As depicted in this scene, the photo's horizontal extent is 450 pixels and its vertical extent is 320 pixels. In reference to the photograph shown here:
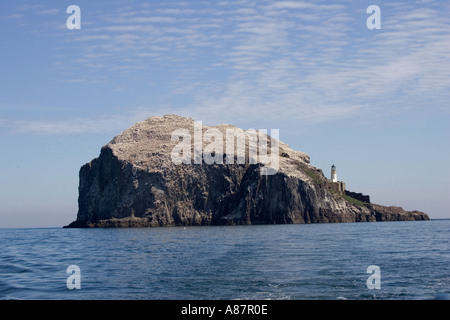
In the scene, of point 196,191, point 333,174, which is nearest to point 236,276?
point 196,191

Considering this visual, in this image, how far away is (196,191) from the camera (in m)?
169

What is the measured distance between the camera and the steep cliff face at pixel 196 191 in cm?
15888

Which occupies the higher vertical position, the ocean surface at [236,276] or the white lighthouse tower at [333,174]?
the white lighthouse tower at [333,174]

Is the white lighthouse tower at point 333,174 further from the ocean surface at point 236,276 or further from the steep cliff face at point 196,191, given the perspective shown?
the ocean surface at point 236,276

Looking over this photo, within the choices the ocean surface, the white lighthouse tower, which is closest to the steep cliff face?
the white lighthouse tower

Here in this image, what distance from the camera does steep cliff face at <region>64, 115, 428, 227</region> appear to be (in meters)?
159

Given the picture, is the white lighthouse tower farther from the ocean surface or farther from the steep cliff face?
the ocean surface

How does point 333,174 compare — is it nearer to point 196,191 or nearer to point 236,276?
point 196,191

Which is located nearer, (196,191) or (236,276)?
(236,276)

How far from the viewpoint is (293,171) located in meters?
162

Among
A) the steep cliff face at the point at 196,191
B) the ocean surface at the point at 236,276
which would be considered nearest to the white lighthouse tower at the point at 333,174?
the steep cliff face at the point at 196,191

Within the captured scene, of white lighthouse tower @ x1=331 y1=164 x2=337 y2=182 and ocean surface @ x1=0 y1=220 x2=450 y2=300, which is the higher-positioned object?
white lighthouse tower @ x1=331 y1=164 x2=337 y2=182

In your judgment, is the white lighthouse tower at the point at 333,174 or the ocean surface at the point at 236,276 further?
the white lighthouse tower at the point at 333,174

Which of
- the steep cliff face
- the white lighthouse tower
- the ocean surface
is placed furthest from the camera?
the white lighthouse tower
